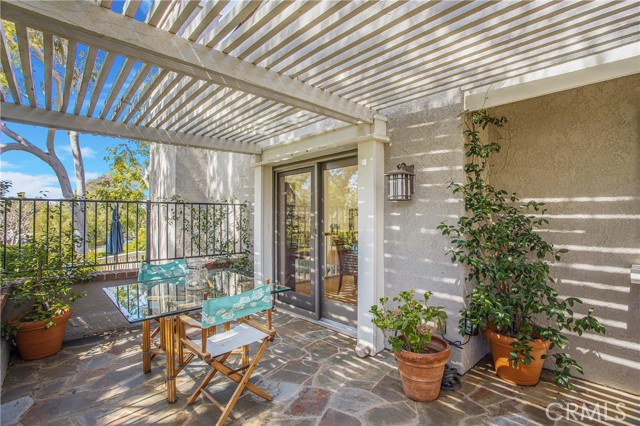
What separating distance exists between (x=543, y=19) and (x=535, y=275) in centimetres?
213

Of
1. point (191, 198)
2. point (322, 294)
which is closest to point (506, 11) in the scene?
point (322, 294)

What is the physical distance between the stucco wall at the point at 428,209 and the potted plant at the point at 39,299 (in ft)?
12.5

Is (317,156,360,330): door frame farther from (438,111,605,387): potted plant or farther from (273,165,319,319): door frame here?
(438,111,605,387): potted plant

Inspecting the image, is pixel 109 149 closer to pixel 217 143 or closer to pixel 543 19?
pixel 217 143

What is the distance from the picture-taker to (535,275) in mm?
2932

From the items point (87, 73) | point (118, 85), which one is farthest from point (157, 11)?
point (118, 85)

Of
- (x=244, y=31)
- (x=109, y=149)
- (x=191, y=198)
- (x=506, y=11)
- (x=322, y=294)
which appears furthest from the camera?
(x=109, y=149)

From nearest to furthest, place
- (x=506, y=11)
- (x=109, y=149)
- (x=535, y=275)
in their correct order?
(x=506, y=11) → (x=535, y=275) → (x=109, y=149)

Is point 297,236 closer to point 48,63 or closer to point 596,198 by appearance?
point 48,63

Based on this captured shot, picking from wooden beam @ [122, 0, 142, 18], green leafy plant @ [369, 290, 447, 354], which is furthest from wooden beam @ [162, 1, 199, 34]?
green leafy plant @ [369, 290, 447, 354]

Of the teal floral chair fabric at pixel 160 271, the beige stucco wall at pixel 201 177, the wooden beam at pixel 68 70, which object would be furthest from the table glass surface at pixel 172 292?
the beige stucco wall at pixel 201 177

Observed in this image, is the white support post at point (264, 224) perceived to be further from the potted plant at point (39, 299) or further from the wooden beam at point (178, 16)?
the wooden beam at point (178, 16)

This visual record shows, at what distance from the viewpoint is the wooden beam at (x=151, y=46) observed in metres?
1.70

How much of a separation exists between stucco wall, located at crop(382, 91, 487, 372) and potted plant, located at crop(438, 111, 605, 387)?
5.6 inches
